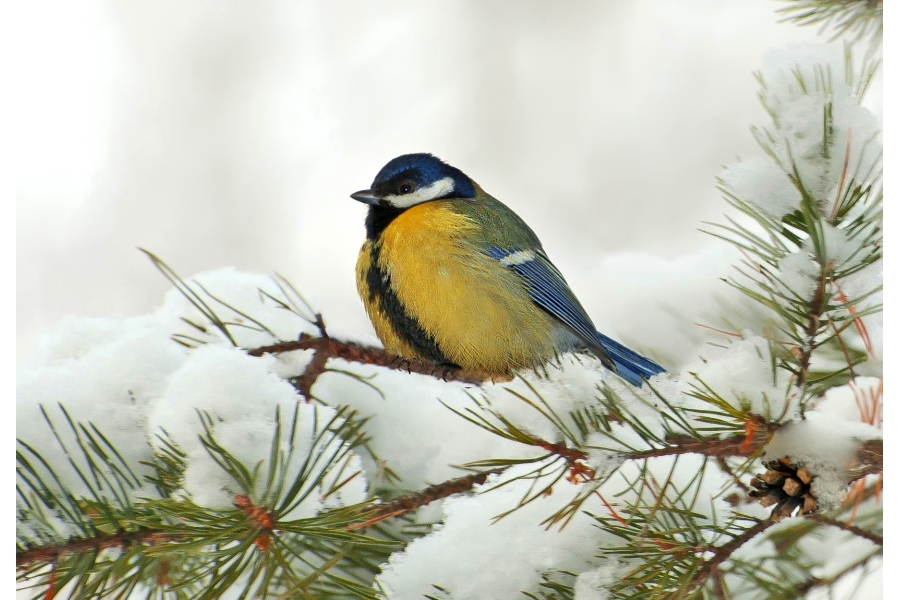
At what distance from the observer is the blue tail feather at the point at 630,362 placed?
94 centimetres

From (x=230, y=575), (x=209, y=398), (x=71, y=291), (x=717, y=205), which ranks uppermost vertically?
(x=717, y=205)

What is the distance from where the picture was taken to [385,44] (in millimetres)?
1157

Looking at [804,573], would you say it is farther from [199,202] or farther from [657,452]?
[199,202]

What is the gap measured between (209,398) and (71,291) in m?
0.63

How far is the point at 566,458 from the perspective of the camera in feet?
2.08

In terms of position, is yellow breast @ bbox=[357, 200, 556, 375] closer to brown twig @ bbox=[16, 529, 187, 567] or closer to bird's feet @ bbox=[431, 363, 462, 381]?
bird's feet @ bbox=[431, 363, 462, 381]

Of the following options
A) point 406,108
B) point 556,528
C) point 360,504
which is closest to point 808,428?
point 556,528

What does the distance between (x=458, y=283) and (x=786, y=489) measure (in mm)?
606

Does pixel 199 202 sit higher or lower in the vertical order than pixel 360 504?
higher

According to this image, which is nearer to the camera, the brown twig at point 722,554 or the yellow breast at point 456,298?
the brown twig at point 722,554

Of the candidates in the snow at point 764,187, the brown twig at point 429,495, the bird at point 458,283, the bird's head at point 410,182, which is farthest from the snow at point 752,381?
the bird's head at point 410,182

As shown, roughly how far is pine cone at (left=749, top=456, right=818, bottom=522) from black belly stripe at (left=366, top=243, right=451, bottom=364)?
558 millimetres

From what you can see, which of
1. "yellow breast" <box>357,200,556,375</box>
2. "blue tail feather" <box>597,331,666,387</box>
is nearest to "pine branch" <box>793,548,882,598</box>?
"blue tail feather" <box>597,331,666,387</box>

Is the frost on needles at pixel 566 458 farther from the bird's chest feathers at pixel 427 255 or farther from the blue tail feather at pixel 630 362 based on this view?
the bird's chest feathers at pixel 427 255
